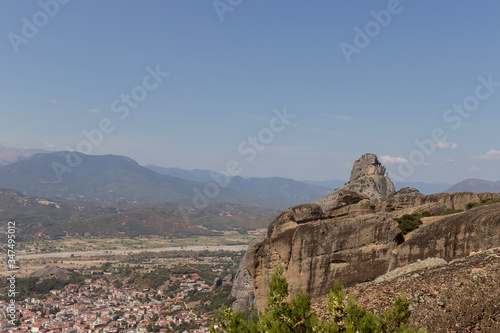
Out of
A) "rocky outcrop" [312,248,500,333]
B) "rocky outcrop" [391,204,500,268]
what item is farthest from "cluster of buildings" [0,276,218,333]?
"rocky outcrop" [312,248,500,333]

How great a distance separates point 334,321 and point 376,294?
25.6 feet

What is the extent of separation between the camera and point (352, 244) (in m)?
29.9

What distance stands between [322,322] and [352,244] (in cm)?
1790

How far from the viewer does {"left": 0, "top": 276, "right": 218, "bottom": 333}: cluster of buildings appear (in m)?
79.3

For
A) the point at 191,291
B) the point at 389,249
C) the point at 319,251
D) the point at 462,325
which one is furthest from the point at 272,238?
the point at 191,291

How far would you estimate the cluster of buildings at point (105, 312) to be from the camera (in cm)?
7931

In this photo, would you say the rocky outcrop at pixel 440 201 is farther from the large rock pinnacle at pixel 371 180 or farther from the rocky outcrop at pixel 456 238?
the large rock pinnacle at pixel 371 180

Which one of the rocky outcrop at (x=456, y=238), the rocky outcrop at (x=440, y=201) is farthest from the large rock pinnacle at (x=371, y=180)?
the rocky outcrop at (x=456, y=238)

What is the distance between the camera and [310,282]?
30.6 metres

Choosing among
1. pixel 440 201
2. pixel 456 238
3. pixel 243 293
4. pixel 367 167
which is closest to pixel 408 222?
pixel 456 238

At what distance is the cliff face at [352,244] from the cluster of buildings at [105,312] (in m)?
48.9

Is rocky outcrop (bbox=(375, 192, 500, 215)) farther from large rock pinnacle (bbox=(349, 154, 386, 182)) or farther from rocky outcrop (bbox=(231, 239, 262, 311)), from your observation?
rocky outcrop (bbox=(231, 239, 262, 311))

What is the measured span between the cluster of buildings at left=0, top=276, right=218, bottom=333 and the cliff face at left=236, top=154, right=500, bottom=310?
4886cm

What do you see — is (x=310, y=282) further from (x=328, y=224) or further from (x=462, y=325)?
(x=462, y=325)
